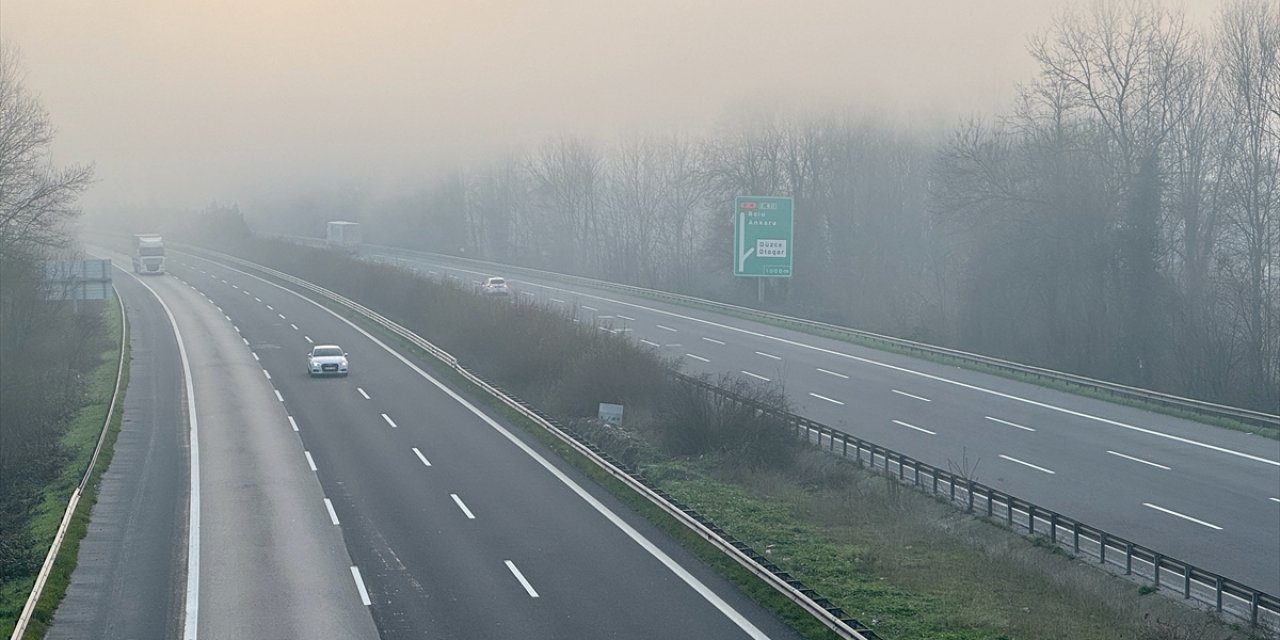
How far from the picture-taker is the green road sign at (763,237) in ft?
182

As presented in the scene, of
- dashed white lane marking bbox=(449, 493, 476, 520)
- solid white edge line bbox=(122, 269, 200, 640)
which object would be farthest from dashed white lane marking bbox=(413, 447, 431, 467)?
solid white edge line bbox=(122, 269, 200, 640)

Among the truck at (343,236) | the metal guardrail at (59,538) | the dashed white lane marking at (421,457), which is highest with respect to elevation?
the truck at (343,236)

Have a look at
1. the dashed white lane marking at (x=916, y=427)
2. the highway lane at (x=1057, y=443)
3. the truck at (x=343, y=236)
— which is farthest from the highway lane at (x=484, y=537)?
the truck at (x=343, y=236)

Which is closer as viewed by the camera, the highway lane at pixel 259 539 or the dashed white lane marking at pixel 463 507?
the highway lane at pixel 259 539

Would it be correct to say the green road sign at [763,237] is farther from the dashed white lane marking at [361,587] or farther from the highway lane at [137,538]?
the dashed white lane marking at [361,587]

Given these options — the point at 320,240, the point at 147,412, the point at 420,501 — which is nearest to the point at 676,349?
the point at 147,412

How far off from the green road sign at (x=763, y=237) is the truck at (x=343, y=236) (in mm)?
50263

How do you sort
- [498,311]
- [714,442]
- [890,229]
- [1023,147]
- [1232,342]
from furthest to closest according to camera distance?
[890,229]
[1023,147]
[498,311]
[1232,342]
[714,442]

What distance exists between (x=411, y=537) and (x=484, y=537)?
1.40 m

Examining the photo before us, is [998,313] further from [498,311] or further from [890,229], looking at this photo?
[498,311]

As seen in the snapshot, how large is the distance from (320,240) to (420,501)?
93.8 metres

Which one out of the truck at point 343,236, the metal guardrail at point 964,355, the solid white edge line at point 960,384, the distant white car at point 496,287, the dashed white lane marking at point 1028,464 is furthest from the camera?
the truck at point 343,236

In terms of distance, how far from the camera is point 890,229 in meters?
77.4

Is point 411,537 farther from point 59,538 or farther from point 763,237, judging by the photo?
point 763,237
